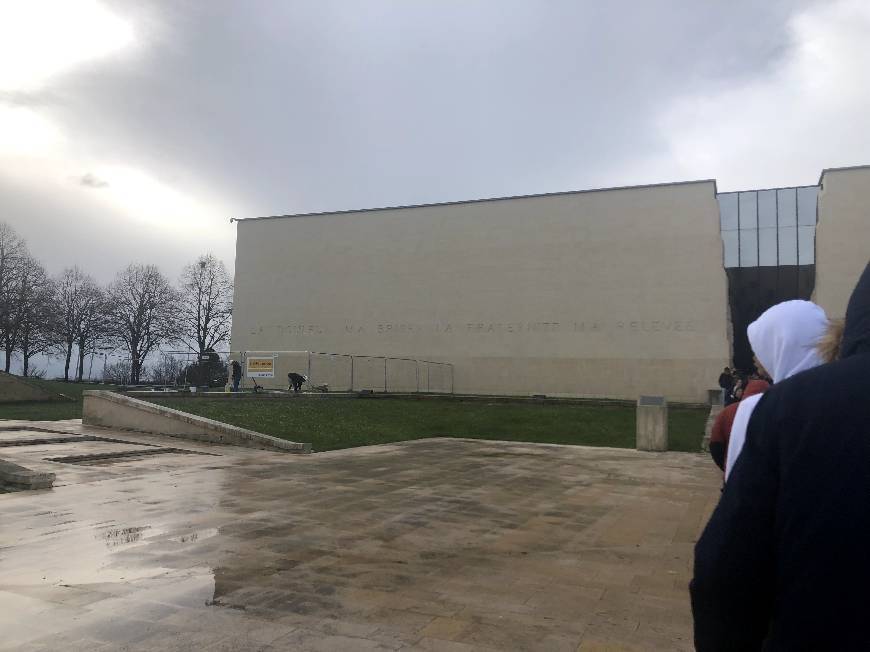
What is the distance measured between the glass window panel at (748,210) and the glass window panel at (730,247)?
32.8 inches

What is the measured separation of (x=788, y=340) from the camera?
6.31ft

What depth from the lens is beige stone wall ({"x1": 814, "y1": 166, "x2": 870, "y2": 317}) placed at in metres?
33.8

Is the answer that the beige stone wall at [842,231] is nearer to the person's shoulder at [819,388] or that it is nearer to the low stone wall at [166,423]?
the low stone wall at [166,423]

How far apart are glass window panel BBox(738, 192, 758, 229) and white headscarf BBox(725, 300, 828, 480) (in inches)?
1561

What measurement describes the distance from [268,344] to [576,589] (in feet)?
139

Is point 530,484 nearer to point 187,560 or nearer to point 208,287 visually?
point 187,560

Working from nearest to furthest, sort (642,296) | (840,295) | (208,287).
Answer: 1. (840,295)
2. (642,296)
3. (208,287)

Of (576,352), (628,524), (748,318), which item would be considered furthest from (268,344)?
(628,524)

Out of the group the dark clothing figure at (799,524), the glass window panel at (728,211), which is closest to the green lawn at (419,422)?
the dark clothing figure at (799,524)

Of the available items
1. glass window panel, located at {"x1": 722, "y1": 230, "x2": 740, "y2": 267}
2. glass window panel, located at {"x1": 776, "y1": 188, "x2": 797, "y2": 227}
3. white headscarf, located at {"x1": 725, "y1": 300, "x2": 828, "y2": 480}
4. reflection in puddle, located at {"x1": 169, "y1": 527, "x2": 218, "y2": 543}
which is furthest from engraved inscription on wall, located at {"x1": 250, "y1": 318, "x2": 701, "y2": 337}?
white headscarf, located at {"x1": 725, "y1": 300, "x2": 828, "y2": 480}

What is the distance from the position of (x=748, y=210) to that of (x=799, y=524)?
134 feet

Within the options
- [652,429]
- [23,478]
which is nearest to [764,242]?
[652,429]

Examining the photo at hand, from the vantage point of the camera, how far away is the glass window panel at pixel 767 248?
122 ft

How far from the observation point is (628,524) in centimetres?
734
